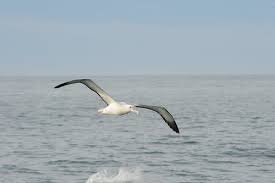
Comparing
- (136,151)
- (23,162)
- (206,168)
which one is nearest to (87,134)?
(136,151)

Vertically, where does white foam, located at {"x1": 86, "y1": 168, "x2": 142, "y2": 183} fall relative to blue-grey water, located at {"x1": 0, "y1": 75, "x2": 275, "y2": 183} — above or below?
below

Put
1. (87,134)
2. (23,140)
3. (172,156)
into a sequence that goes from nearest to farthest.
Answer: (172,156) → (23,140) → (87,134)

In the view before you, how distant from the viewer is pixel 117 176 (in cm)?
3784

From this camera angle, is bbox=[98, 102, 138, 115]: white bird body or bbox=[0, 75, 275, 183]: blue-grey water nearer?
bbox=[98, 102, 138, 115]: white bird body

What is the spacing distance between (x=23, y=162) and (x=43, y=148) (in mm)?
5742

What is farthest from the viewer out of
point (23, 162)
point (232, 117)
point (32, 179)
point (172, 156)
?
point (232, 117)

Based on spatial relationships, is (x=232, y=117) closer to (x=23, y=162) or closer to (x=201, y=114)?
(x=201, y=114)

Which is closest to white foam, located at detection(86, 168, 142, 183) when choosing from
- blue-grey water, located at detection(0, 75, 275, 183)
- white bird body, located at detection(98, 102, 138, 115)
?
blue-grey water, located at detection(0, 75, 275, 183)

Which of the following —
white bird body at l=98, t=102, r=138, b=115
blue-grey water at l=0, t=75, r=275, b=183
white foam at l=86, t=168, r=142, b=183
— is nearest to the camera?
white bird body at l=98, t=102, r=138, b=115

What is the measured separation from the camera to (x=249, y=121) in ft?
215

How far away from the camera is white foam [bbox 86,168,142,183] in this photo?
36969 millimetres

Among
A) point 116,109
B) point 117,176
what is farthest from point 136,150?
point 116,109

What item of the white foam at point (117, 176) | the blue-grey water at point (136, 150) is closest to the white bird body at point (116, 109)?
the blue-grey water at point (136, 150)

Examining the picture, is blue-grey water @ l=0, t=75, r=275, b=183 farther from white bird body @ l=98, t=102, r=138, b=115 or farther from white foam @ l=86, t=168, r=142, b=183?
white bird body @ l=98, t=102, r=138, b=115
